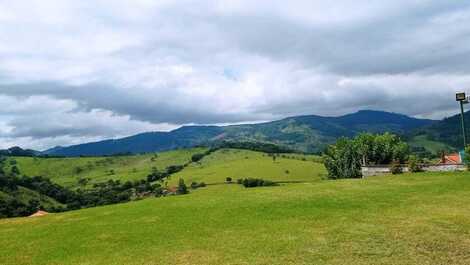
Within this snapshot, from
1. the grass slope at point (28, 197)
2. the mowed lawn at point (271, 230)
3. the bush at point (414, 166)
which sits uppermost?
the bush at point (414, 166)

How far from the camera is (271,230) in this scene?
2233cm

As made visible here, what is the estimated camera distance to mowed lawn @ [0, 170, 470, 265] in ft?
58.4

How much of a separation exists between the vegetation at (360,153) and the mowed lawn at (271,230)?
33.1 m

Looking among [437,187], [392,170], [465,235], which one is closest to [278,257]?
[465,235]

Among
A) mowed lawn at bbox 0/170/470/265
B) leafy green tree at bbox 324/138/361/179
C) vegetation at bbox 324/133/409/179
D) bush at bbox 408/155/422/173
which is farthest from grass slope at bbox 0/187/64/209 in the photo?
mowed lawn at bbox 0/170/470/265

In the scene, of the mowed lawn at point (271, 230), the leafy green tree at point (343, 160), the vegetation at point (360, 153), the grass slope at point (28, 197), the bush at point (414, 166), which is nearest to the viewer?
the mowed lawn at point (271, 230)

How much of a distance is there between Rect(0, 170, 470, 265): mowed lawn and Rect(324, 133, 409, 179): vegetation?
33.1 meters

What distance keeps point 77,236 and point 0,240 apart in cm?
509

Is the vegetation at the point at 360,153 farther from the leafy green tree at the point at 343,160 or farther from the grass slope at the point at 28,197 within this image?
the grass slope at the point at 28,197

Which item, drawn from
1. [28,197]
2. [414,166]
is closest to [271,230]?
[414,166]

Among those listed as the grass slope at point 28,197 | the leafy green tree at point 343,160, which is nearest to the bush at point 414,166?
the leafy green tree at point 343,160

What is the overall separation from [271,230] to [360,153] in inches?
2037

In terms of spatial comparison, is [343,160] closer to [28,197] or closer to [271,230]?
[271,230]

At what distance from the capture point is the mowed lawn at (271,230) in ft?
58.4
